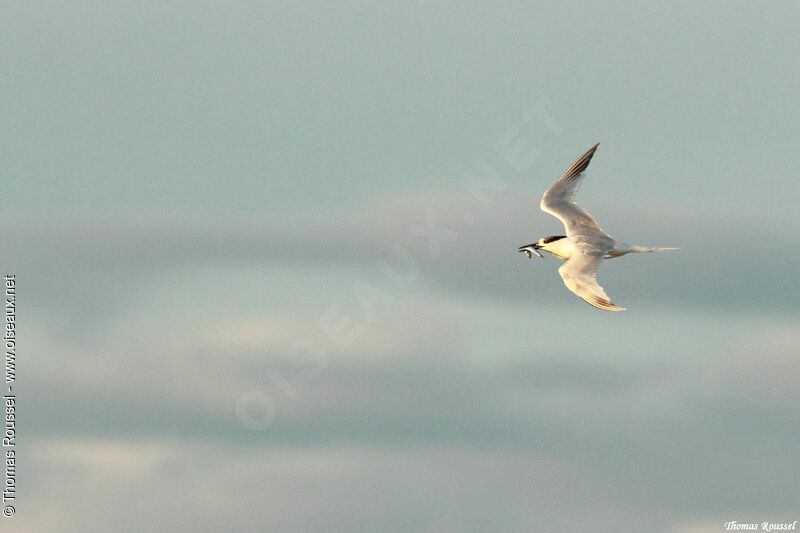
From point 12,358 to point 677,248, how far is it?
122 feet

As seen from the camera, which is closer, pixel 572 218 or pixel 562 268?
pixel 562 268

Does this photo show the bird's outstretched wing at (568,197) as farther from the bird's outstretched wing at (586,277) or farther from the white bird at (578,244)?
the bird's outstretched wing at (586,277)

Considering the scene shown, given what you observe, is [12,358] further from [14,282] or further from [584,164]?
[584,164]

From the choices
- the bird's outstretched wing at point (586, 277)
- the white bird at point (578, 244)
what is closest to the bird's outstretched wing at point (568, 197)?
the white bird at point (578, 244)

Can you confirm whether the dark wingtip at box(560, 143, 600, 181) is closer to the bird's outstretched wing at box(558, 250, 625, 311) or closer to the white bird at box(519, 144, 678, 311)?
the white bird at box(519, 144, 678, 311)

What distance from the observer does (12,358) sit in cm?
14000

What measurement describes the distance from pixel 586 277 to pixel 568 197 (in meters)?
12.4

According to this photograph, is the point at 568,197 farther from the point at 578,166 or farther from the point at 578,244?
the point at 578,244

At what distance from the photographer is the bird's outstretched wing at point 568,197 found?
13500cm

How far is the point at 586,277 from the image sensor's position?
4929 inches

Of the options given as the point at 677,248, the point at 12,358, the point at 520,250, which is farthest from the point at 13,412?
the point at 677,248

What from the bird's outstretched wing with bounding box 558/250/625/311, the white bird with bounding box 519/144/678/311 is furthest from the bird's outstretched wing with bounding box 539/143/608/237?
the bird's outstretched wing with bounding box 558/250/625/311

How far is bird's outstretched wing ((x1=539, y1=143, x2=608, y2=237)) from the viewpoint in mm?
135000

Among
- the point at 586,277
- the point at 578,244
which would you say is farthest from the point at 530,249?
the point at 586,277
